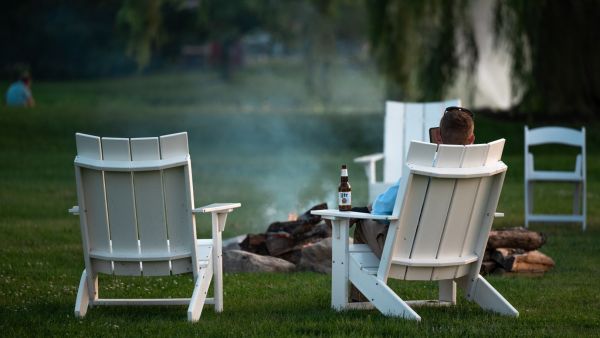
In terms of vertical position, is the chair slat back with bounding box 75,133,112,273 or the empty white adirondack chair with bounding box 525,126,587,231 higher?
the chair slat back with bounding box 75,133,112,273

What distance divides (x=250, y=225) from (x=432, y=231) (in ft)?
15.7

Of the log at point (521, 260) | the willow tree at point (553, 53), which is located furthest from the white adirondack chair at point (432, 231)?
the willow tree at point (553, 53)

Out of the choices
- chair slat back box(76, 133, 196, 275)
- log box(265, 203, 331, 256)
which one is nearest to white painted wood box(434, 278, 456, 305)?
chair slat back box(76, 133, 196, 275)

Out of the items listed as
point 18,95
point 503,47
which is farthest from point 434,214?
point 18,95

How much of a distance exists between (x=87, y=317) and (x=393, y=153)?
526cm

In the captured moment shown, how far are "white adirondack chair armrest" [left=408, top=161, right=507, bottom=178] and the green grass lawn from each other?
0.72 metres

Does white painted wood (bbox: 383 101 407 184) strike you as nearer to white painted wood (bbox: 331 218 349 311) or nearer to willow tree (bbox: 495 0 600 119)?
white painted wood (bbox: 331 218 349 311)

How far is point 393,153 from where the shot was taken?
419 inches

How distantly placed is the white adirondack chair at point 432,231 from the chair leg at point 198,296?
2.17 ft

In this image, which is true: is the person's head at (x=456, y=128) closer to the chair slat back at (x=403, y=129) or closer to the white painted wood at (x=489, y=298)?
the white painted wood at (x=489, y=298)

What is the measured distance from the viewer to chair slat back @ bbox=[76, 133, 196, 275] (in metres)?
5.67

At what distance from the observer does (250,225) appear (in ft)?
33.9

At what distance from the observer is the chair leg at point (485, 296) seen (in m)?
5.91

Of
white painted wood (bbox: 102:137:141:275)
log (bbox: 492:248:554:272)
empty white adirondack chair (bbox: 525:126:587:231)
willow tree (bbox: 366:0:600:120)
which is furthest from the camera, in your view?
willow tree (bbox: 366:0:600:120)
